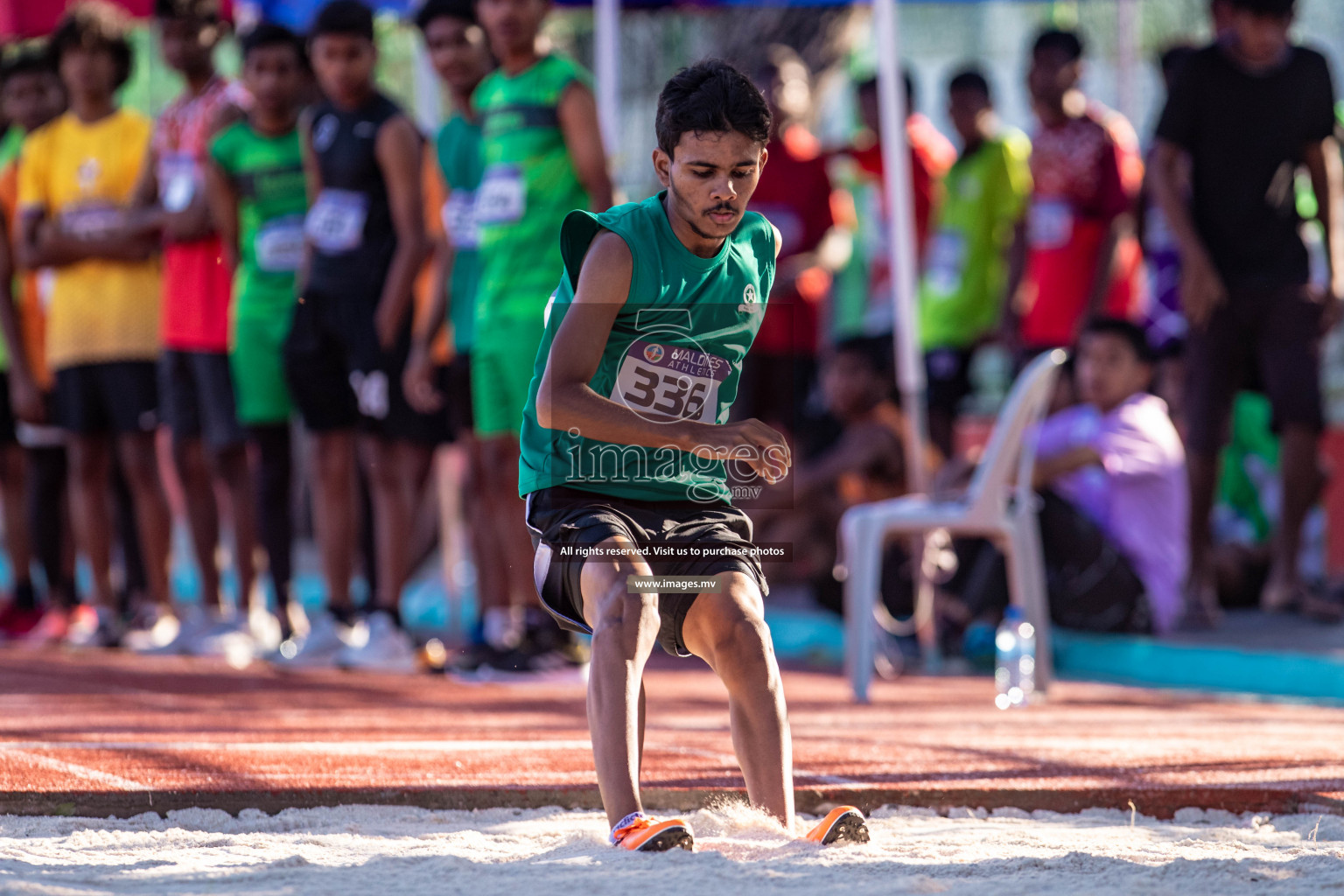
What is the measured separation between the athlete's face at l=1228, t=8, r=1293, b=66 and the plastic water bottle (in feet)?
7.74

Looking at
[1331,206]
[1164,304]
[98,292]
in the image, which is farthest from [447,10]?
[1164,304]

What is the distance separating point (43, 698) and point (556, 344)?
8.04 feet

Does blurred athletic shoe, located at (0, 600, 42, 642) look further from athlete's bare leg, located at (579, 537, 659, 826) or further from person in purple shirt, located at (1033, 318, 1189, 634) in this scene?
athlete's bare leg, located at (579, 537, 659, 826)

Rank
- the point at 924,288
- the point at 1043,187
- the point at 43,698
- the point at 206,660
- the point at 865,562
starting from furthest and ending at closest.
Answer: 1. the point at 924,288
2. the point at 1043,187
3. the point at 206,660
4. the point at 865,562
5. the point at 43,698

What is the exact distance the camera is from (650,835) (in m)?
2.49

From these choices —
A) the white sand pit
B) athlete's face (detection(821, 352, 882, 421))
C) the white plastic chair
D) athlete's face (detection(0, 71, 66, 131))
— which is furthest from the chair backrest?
athlete's face (detection(0, 71, 66, 131))

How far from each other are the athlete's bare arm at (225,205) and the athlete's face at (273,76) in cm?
27

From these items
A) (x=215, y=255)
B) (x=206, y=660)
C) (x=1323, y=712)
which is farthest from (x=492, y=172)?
(x=1323, y=712)

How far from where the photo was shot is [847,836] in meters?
2.67

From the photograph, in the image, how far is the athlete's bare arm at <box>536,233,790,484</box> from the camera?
8.56ft

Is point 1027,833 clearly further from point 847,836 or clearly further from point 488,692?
point 488,692

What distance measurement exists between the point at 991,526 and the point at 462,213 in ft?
6.59

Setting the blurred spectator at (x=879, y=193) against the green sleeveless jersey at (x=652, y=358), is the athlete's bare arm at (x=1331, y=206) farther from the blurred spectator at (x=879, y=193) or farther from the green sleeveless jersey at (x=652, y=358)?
the green sleeveless jersey at (x=652, y=358)

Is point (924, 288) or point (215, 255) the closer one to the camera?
point (215, 255)
